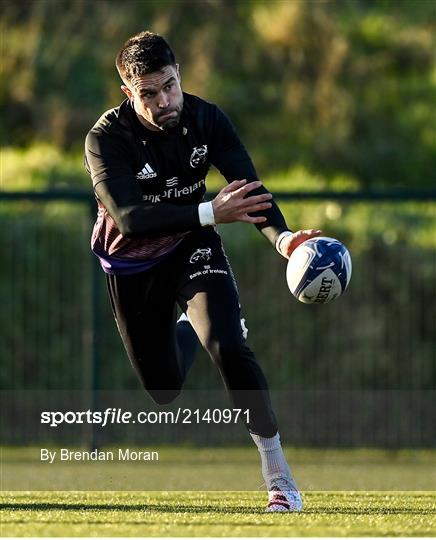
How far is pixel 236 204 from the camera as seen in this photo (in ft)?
20.4

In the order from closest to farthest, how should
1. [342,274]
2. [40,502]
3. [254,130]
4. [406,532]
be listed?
1. [406,532]
2. [342,274]
3. [40,502]
4. [254,130]

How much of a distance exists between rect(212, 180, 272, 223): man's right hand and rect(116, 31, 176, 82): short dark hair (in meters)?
0.65

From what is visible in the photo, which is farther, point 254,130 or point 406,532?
point 254,130

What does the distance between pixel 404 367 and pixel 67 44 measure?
36.8 ft

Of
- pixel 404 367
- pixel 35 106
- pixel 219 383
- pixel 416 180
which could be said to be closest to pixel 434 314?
pixel 404 367

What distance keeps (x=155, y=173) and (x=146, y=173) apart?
0.04 metres

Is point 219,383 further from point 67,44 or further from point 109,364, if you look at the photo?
point 67,44

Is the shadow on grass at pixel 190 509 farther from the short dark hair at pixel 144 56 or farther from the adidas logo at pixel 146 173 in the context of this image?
the short dark hair at pixel 144 56

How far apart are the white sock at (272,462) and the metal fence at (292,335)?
4420 millimetres

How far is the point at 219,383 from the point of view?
439 inches

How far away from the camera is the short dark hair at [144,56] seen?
20.8ft

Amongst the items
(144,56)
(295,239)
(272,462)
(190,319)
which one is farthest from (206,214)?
(272,462)

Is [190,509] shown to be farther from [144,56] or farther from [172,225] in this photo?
[144,56]

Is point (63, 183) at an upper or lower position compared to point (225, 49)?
lower
